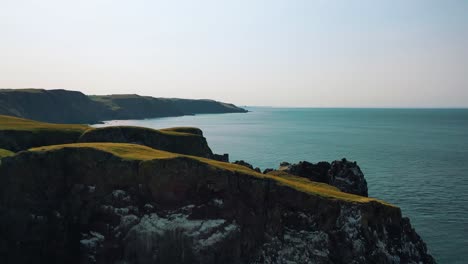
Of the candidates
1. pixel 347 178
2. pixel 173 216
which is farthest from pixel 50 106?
pixel 173 216

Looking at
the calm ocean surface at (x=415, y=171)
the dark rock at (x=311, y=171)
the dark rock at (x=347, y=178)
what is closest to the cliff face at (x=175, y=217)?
the calm ocean surface at (x=415, y=171)

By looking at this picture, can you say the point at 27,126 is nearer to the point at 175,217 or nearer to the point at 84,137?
the point at 84,137

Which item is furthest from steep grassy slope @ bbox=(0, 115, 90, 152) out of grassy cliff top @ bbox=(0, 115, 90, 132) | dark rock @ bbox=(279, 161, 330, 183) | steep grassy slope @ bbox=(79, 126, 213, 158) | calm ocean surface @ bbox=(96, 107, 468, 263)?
calm ocean surface @ bbox=(96, 107, 468, 263)

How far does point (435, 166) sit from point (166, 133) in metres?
47.9

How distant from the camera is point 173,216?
25141mm

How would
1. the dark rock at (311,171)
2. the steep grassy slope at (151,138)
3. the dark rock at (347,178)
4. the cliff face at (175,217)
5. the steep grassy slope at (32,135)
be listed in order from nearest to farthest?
the cliff face at (175,217)
the steep grassy slope at (32,135)
the steep grassy slope at (151,138)
the dark rock at (347,178)
the dark rock at (311,171)

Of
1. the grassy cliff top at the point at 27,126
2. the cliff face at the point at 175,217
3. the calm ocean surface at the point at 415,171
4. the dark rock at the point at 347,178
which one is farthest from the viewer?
the grassy cliff top at the point at 27,126

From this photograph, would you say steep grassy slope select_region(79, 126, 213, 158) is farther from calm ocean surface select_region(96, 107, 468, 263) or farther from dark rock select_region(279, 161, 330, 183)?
calm ocean surface select_region(96, 107, 468, 263)

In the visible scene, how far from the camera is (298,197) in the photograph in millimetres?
25672

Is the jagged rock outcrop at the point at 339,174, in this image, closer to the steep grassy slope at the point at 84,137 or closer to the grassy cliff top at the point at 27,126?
the steep grassy slope at the point at 84,137

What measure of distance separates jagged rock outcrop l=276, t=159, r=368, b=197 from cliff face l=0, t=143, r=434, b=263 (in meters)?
12.8

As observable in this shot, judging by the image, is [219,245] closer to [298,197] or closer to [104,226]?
[298,197]

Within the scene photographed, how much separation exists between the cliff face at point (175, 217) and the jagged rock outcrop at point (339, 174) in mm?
12816

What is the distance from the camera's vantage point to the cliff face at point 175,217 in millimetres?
24797
